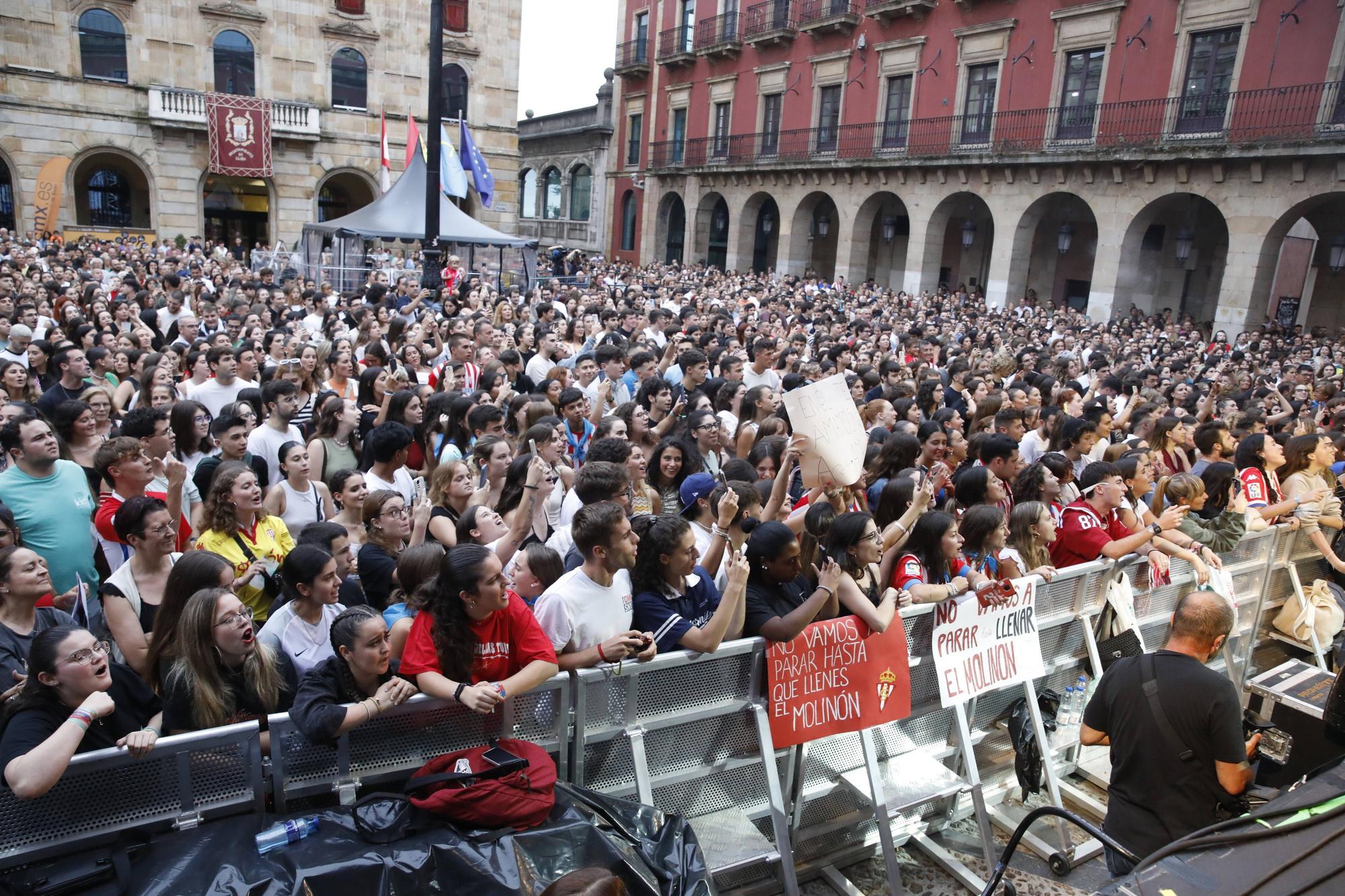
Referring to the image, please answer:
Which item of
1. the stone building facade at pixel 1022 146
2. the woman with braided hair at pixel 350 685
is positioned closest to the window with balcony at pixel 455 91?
the stone building facade at pixel 1022 146

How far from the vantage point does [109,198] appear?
1228 inches

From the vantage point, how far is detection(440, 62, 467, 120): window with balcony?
108ft

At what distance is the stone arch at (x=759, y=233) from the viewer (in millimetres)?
34125

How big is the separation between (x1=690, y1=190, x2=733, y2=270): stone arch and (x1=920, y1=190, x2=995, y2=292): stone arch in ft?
30.3

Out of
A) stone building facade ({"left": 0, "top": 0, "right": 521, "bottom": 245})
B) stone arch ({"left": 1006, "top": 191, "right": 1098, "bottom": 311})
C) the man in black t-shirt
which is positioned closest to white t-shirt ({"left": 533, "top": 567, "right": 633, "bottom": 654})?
the man in black t-shirt

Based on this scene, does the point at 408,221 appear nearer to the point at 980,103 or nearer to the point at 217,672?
the point at 980,103

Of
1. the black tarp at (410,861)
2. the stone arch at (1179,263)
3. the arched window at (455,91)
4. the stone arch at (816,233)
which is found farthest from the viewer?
the arched window at (455,91)

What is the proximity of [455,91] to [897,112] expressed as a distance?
16.6m

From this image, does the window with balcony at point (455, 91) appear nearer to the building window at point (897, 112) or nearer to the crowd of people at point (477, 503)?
the building window at point (897, 112)

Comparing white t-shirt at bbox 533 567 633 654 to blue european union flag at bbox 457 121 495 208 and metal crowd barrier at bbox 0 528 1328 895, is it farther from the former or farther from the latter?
blue european union flag at bbox 457 121 495 208

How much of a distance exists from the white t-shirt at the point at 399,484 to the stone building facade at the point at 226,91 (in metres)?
28.2

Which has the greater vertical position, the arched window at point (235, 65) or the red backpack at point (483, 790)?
the arched window at point (235, 65)

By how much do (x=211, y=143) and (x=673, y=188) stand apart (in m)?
17.6

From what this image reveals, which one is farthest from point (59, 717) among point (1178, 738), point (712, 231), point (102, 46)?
point (712, 231)
